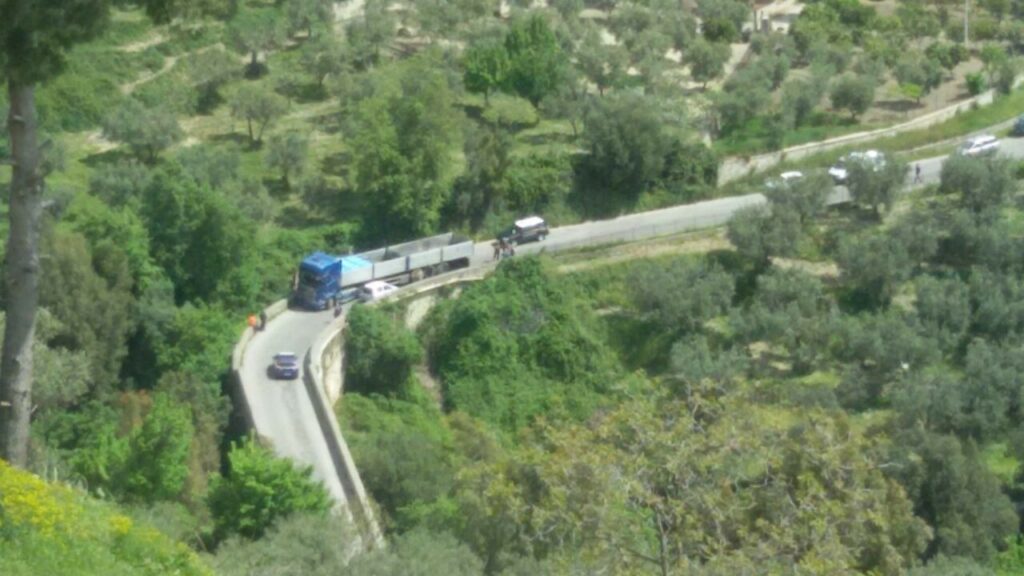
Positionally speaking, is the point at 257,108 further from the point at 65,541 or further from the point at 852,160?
the point at 65,541

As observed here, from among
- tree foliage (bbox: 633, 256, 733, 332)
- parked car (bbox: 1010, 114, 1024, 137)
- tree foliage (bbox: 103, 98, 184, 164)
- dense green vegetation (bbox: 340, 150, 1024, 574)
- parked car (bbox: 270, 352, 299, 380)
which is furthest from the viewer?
parked car (bbox: 1010, 114, 1024, 137)

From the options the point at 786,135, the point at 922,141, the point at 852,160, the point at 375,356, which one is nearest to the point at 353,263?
the point at 375,356

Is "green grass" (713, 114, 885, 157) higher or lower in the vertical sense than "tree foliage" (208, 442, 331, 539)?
lower

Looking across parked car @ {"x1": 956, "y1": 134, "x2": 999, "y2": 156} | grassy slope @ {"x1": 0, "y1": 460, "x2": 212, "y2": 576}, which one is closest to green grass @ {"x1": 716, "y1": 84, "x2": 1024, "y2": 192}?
parked car @ {"x1": 956, "y1": 134, "x2": 999, "y2": 156}

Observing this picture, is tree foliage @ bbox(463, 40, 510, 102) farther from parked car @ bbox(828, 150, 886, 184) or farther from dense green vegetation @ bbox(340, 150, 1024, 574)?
parked car @ bbox(828, 150, 886, 184)

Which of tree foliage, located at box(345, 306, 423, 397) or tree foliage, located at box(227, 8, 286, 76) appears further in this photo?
tree foliage, located at box(227, 8, 286, 76)

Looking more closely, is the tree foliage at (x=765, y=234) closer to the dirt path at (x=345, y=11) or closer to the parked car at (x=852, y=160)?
the parked car at (x=852, y=160)
